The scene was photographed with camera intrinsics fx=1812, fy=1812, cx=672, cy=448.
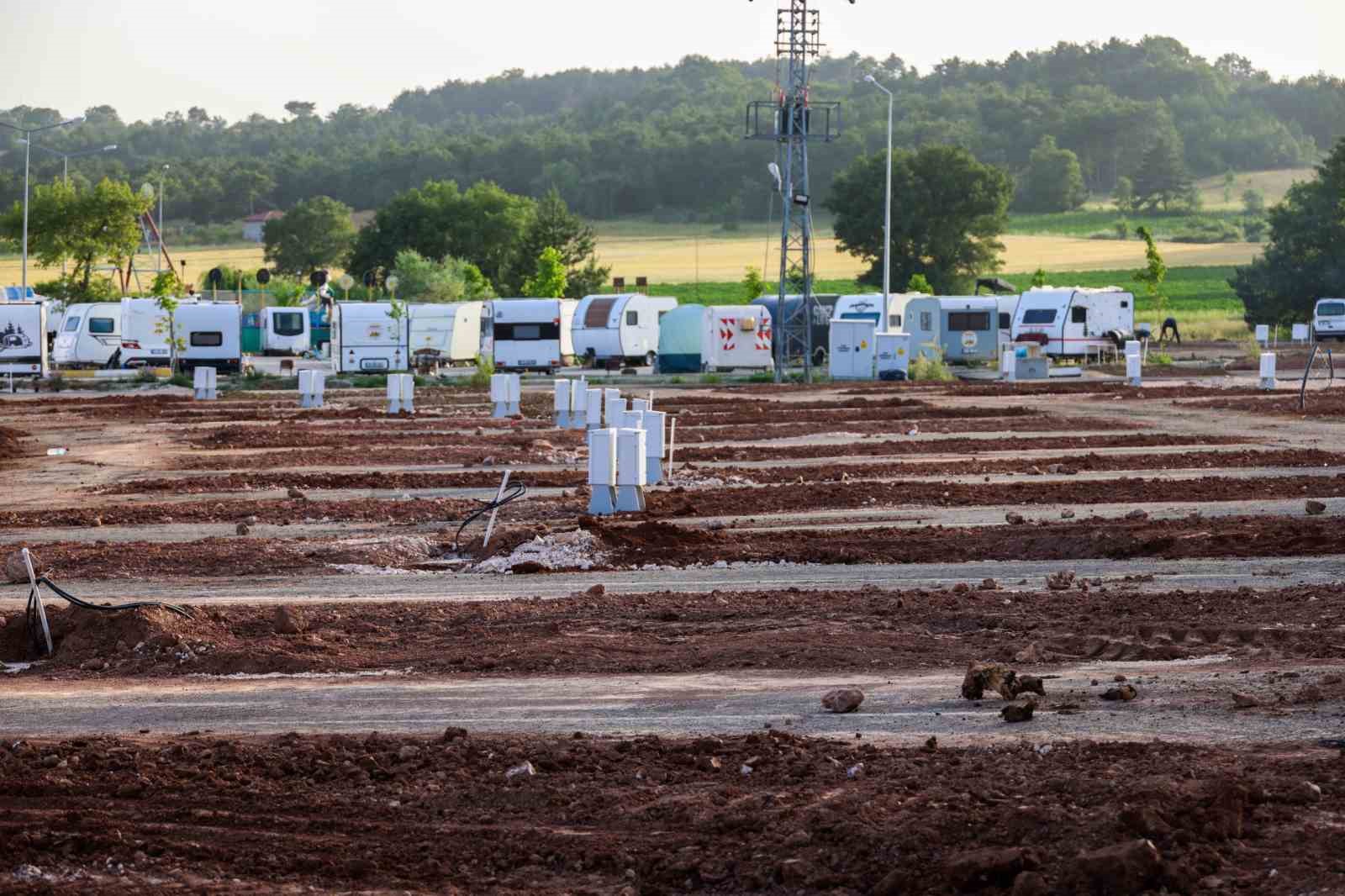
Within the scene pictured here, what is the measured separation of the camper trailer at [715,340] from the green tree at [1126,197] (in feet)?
334

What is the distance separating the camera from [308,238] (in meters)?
127

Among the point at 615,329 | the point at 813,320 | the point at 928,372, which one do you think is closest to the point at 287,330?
the point at 615,329

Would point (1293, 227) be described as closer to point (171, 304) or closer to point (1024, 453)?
point (171, 304)

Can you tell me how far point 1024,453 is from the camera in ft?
85.5

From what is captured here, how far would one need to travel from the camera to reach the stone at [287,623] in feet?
39.0

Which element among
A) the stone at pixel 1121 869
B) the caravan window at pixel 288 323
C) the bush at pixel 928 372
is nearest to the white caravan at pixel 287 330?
the caravan window at pixel 288 323

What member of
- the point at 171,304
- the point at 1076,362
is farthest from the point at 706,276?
the point at 171,304

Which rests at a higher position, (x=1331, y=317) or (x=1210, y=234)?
(x=1210, y=234)

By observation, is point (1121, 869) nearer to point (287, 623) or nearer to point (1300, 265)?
point (287, 623)

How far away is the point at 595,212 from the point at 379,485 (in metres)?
135

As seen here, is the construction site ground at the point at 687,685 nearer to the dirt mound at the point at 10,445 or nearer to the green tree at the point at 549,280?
the dirt mound at the point at 10,445

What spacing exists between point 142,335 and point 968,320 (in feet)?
90.0

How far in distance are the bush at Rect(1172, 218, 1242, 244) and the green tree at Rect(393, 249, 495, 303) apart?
66.9m

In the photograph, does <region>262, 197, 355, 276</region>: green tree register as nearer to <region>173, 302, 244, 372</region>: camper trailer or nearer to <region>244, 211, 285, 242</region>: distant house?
<region>244, 211, 285, 242</region>: distant house
